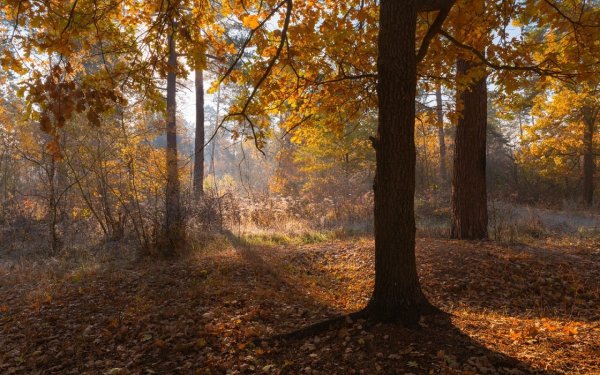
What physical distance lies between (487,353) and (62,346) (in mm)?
4337

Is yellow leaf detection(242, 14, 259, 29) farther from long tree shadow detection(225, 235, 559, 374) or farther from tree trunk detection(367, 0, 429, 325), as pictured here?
long tree shadow detection(225, 235, 559, 374)

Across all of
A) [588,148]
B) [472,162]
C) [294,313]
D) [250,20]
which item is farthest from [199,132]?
[588,148]

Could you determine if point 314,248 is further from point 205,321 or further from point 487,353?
point 487,353

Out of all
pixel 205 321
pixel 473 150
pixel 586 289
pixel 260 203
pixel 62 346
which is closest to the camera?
pixel 62 346

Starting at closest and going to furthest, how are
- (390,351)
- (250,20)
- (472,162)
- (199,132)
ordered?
(390,351) → (250,20) → (472,162) → (199,132)

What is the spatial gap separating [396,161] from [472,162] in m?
5.10

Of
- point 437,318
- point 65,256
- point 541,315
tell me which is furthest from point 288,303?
point 65,256

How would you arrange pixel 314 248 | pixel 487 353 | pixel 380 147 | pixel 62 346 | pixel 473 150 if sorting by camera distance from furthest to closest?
pixel 314 248
pixel 473 150
pixel 62 346
pixel 380 147
pixel 487 353

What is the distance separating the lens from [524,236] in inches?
385

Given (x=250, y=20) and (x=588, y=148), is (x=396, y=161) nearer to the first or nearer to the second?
(x=250, y=20)

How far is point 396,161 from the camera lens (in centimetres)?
383

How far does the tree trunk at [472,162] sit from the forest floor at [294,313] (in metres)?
0.74

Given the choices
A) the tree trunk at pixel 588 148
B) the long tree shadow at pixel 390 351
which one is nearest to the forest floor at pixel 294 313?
the long tree shadow at pixel 390 351

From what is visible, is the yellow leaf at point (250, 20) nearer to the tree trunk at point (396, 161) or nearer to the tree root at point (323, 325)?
the tree trunk at point (396, 161)
